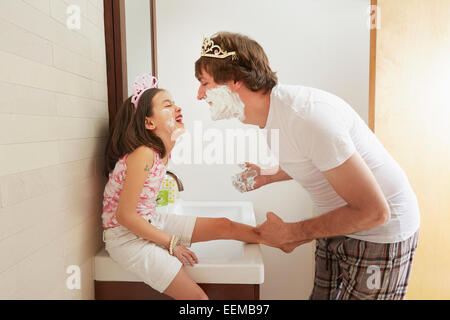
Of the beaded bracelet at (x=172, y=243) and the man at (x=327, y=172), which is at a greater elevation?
the man at (x=327, y=172)

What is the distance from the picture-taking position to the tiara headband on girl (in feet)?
3.44

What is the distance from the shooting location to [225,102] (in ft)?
3.25

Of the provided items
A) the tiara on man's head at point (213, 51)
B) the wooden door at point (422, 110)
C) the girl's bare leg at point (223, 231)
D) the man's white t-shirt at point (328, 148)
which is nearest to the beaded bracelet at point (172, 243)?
the girl's bare leg at point (223, 231)

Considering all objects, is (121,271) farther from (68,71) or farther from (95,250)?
(68,71)

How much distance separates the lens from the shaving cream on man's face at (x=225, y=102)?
0.98m

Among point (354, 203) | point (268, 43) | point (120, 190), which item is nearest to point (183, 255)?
point (120, 190)

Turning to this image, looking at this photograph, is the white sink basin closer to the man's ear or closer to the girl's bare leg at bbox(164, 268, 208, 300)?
the girl's bare leg at bbox(164, 268, 208, 300)

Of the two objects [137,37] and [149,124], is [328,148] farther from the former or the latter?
[137,37]

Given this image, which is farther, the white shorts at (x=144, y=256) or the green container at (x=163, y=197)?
the green container at (x=163, y=197)

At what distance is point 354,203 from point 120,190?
0.68 m

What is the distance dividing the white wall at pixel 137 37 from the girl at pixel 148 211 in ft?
0.48

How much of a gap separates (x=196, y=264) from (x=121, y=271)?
9.6 inches

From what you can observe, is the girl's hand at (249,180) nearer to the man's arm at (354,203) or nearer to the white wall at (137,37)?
the man's arm at (354,203)
